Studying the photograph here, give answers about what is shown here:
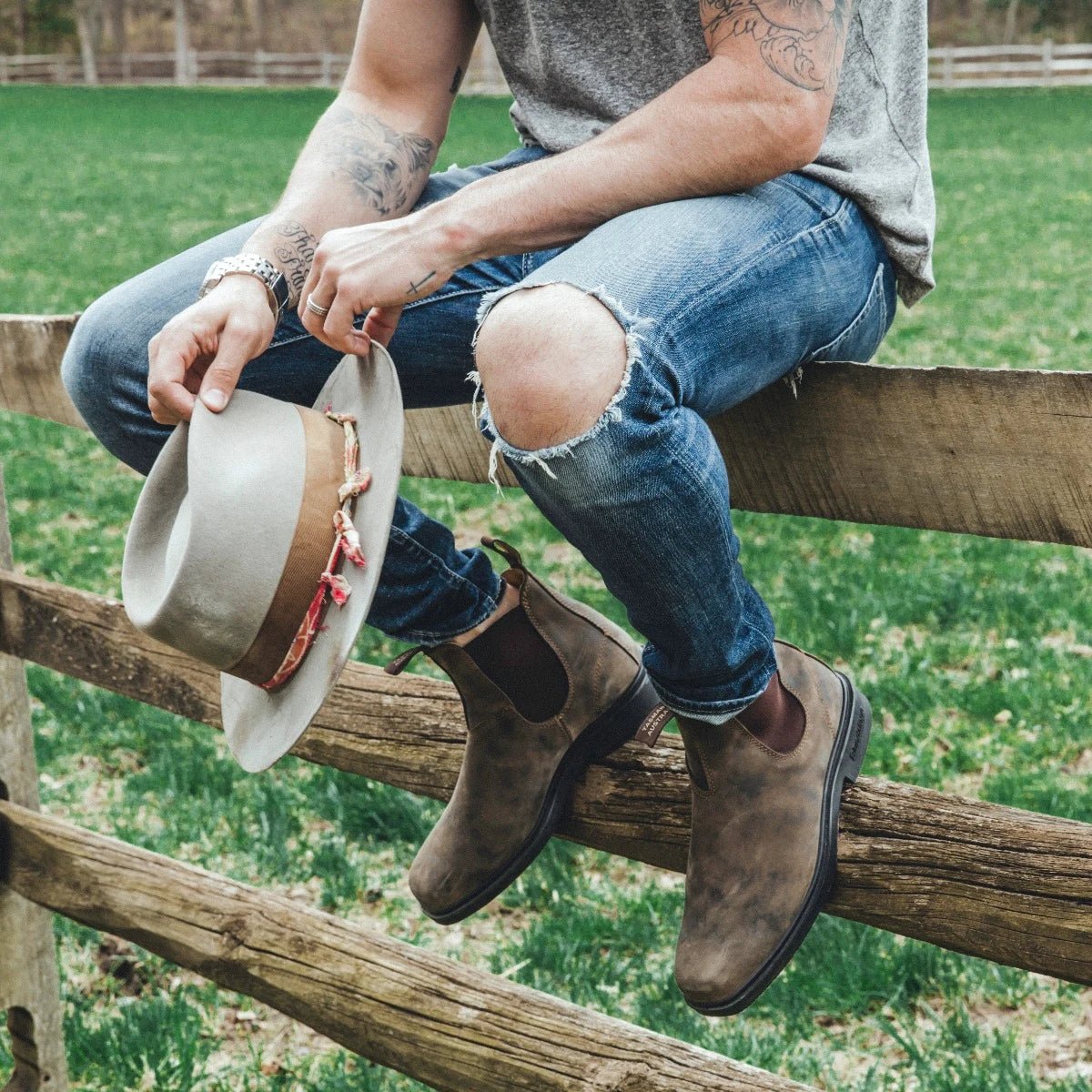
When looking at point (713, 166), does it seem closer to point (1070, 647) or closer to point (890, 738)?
point (890, 738)

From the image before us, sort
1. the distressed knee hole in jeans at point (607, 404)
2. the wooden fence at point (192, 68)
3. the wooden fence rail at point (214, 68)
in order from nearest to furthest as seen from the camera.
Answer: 1. the distressed knee hole in jeans at point (607, 404)
2. the wooden fence rail at point (214, 68)
3. the wooden fence at point (192, 68)

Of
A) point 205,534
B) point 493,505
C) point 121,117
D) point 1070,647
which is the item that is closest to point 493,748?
point 205,534

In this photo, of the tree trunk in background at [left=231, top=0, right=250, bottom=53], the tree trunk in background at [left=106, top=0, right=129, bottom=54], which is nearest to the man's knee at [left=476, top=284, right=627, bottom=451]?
the tree trunk in background at [left=231, top=0, right=250, bottom=53]

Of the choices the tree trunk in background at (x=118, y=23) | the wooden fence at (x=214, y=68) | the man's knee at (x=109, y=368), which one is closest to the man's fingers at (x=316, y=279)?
the man's knee at (x=109, y=368)

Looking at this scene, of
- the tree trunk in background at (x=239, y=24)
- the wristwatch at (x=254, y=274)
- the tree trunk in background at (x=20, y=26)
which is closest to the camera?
the wristwatch at (x=254, y=274)

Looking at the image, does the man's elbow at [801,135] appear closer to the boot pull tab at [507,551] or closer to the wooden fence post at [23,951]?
the boot pull tab at [507,551]

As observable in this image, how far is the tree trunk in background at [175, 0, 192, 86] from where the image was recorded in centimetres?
4719

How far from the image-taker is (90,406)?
6.08ft

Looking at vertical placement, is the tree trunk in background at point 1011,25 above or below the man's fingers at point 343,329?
below

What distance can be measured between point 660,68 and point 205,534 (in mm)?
874

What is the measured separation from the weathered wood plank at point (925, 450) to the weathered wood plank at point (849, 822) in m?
0.31

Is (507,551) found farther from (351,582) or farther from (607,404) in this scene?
(607,404)

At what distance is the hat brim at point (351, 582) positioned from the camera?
146 centimetres

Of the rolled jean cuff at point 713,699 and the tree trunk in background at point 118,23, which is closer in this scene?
the rolled jean cuff at point 713,699
